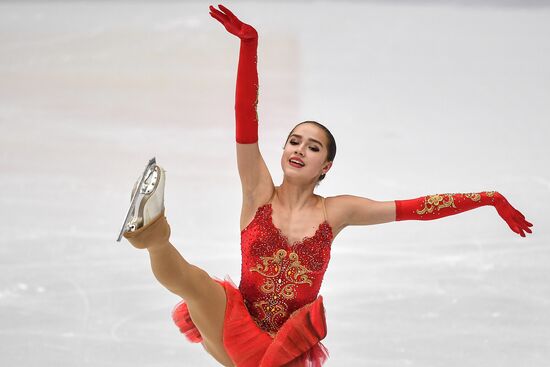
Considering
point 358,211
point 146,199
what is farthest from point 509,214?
point 146,199

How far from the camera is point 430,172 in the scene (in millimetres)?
5816

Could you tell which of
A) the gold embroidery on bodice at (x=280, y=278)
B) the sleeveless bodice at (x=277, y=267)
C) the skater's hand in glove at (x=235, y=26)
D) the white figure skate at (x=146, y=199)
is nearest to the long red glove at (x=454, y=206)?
the sleeveless bodice at (x=277, y=267)

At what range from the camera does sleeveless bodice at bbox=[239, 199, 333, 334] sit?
11.6 ft

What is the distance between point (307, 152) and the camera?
11.8 feet

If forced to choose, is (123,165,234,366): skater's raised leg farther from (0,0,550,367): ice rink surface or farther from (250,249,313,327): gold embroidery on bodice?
(0,0,550,367): ice rink surface

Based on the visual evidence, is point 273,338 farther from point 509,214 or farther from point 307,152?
point 509,214

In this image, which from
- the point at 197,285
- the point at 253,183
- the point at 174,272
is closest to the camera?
the point at 174,272

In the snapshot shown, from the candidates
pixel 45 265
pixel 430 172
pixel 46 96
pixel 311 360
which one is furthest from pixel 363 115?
pixel 311 360

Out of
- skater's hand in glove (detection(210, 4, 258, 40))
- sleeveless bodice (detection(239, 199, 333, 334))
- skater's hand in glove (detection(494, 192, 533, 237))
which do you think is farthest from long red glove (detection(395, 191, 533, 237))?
Result: skater's hand in glove (detection(210, 4, 258, 40))

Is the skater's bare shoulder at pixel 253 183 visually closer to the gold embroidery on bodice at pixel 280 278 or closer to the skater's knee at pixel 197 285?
the gold embroidery on bodice at pixel 280 278

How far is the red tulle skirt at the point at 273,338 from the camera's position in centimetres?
348

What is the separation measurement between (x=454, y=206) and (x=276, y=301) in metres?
0.80

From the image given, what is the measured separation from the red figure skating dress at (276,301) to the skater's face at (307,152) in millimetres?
188

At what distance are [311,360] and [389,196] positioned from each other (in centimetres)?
205
